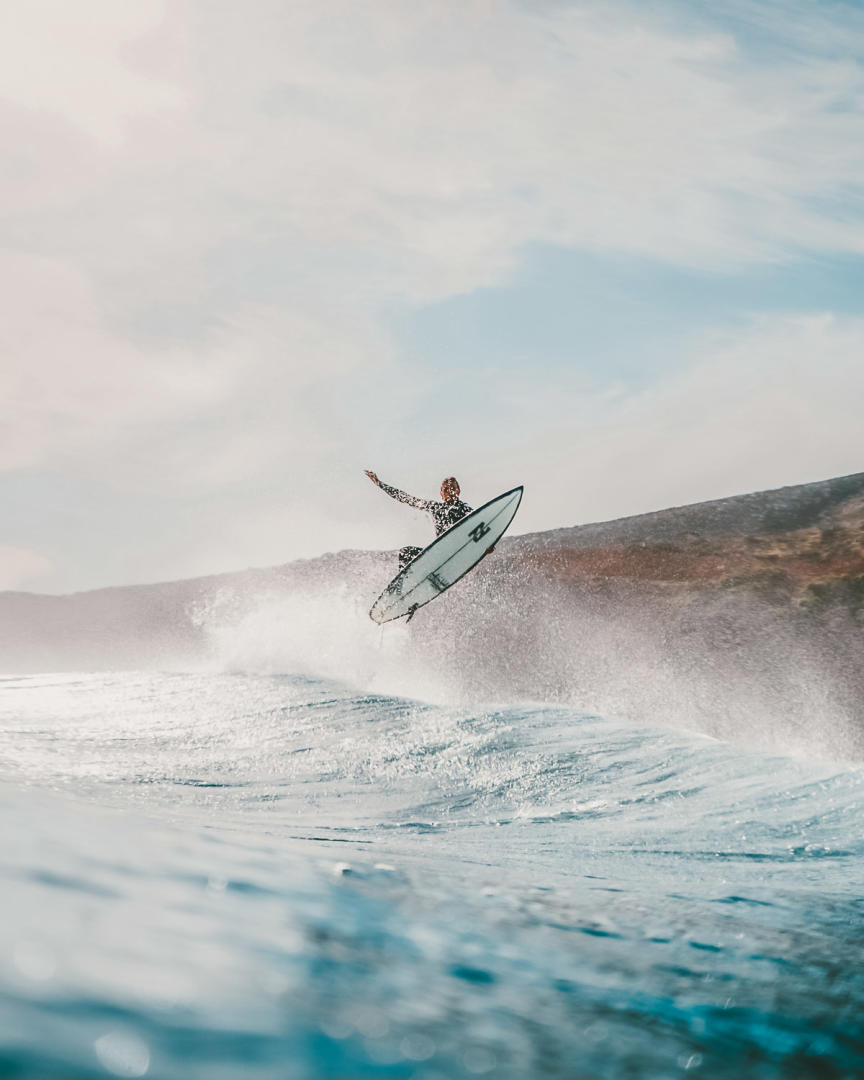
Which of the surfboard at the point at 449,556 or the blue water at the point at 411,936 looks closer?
the blue water at the point at 411,936

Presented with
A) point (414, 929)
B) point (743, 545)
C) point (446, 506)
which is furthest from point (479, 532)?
point (743, 545)

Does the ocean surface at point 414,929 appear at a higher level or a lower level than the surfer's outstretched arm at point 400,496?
lower

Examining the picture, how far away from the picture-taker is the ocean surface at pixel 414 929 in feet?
6.03

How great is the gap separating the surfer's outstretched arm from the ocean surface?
510cm

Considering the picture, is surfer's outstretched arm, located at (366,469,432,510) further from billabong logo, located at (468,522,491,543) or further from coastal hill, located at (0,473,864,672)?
coastal hill, located at (0,473,864,672)

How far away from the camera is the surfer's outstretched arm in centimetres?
1224

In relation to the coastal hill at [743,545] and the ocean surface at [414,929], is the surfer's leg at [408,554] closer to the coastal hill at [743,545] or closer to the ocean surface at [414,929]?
the ocean surface at [414,929]

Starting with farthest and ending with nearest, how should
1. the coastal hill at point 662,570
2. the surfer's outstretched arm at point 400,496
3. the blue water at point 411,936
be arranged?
1. the coastal hill at point 662,570
2. the surfer's outstretched arm at point 400,496
3. the blue water at point 411,936

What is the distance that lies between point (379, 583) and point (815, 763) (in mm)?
16548

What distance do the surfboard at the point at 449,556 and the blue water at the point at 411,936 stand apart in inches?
235

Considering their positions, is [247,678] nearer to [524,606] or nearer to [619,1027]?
[524,606]

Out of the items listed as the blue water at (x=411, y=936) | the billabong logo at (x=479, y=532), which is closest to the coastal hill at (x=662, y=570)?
the billabong logo at (x=479, y=532)

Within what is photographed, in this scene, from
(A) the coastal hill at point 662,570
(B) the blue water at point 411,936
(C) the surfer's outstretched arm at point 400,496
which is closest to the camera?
(B) the blue water at point 411,936

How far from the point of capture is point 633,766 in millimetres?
9836
